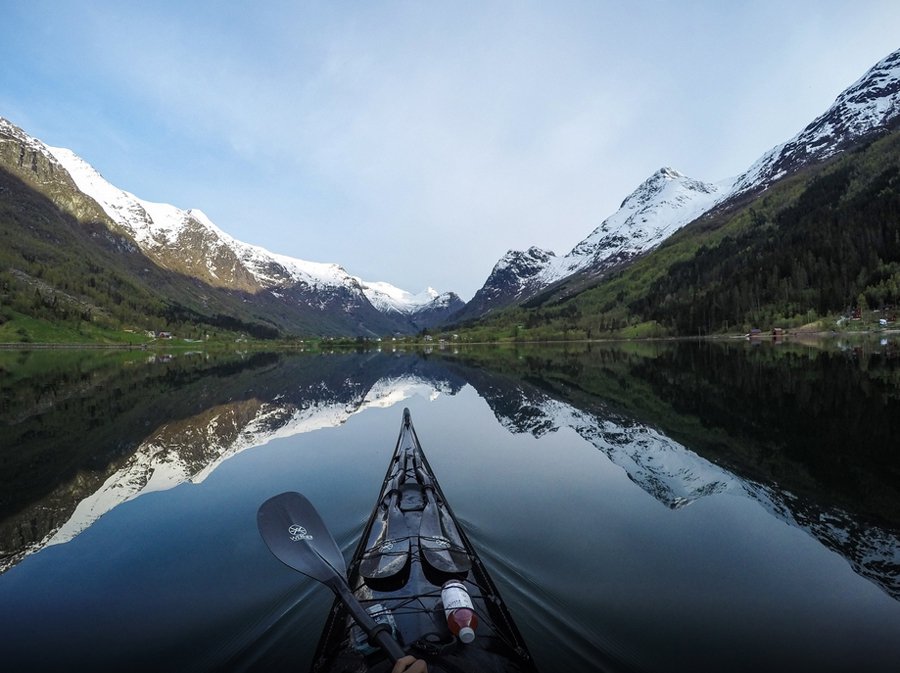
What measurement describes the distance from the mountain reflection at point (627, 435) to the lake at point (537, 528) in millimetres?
147

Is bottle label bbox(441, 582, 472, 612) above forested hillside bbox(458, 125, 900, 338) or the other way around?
the other way around

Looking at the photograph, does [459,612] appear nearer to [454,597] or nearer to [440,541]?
[454,597]

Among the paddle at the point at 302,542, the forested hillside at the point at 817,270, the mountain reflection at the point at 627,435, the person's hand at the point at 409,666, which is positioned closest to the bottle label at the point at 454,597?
the paddle at the point at 302,542

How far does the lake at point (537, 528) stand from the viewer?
8.42 m

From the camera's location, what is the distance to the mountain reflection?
14.1 m

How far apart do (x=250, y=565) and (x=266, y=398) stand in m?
35.6

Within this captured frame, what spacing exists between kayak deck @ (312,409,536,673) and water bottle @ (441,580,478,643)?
0.10 meters

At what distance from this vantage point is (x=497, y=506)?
16.0 meters

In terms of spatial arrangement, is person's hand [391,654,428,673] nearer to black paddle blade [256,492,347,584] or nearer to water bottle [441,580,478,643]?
water bottle [441,580,478,643]

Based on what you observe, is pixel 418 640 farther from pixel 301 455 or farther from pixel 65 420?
pixel 65 420

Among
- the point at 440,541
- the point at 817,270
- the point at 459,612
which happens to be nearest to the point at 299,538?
the point at 440,541

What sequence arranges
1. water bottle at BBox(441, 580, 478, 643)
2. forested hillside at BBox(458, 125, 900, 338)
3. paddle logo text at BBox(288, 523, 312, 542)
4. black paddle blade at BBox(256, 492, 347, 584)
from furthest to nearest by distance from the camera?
forested hillside at BBox(458, 125, 900, 338)
paddle logo text at BBox(288, 523, 312, 542)
black paddle blade at BBox(256, 492, 347, 584)
water bottle at BBox(441, 580, 478, 643)

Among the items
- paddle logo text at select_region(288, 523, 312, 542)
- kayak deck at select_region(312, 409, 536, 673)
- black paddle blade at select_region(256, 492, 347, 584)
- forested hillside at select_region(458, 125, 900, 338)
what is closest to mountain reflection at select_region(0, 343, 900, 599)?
black paddle blade at select_region(256, 492, 347, 584)

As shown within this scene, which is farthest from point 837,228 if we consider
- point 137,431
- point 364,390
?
point 137,431
